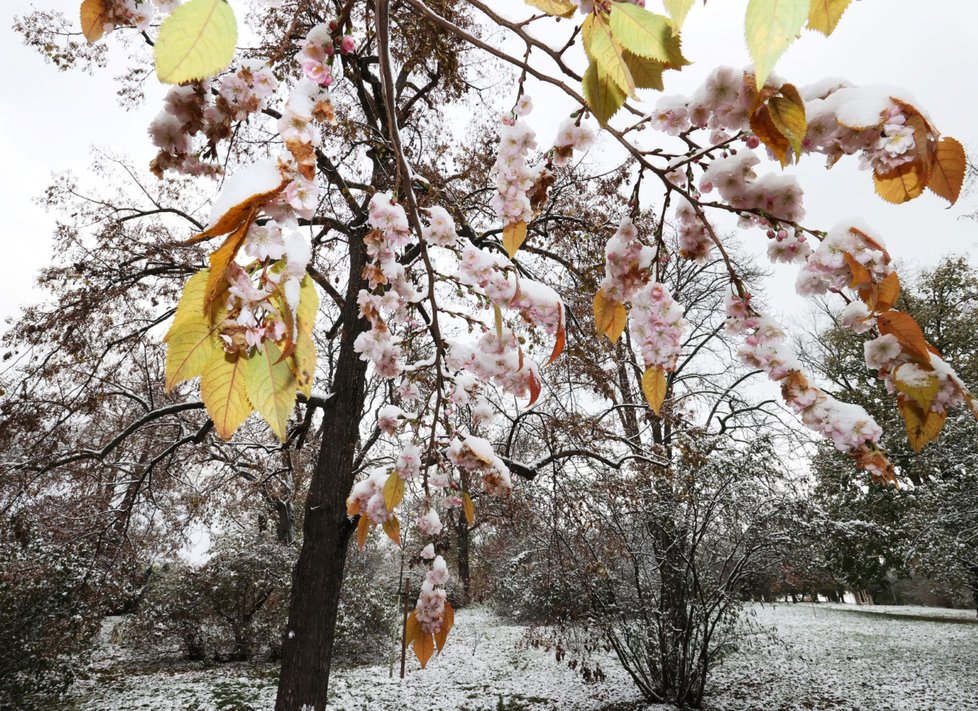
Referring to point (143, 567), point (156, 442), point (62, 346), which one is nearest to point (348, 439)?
point (62, 346)

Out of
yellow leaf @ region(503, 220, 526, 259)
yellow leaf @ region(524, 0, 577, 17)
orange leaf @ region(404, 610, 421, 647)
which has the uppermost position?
yellow leaf @ region(524, 0, 577, 17)

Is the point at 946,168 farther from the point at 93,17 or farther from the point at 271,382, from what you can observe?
the point at 93,17

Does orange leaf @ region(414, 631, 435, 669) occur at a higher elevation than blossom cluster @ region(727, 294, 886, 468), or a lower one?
lower

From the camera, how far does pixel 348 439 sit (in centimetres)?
418

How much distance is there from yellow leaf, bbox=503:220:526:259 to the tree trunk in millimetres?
2366

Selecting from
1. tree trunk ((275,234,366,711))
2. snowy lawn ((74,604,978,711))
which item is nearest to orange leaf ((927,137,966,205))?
tree trunk ((275,234,366,711))

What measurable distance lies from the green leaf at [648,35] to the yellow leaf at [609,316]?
396mm

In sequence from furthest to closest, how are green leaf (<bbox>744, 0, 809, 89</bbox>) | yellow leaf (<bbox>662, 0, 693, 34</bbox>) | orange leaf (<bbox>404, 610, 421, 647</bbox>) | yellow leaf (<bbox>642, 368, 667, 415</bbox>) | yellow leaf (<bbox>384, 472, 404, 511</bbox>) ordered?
orange leaf (<bbox>404, 610, 421, 647</bbox>) → yellow leaf (<bbox>384, 472, 404, 511</bbox>) → yellow leaf (<bbox>642, 368, 667, 415</bbox>) → yellow leaf (<bbox>662, 0, 693, 34</bbox>) → green leaf (<bbox>744, 0, 809, 89</bbox>)

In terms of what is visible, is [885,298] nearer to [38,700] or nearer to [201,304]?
[201,304]

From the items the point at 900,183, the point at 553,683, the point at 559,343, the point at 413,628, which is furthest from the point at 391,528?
the point at 553,683

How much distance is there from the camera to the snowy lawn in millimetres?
6234

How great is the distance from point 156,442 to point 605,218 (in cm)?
739

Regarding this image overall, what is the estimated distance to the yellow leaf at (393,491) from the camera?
44.4 inches

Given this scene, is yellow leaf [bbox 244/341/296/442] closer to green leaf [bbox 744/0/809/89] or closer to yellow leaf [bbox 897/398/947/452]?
green leaf [bbox 744/0/809/89]
